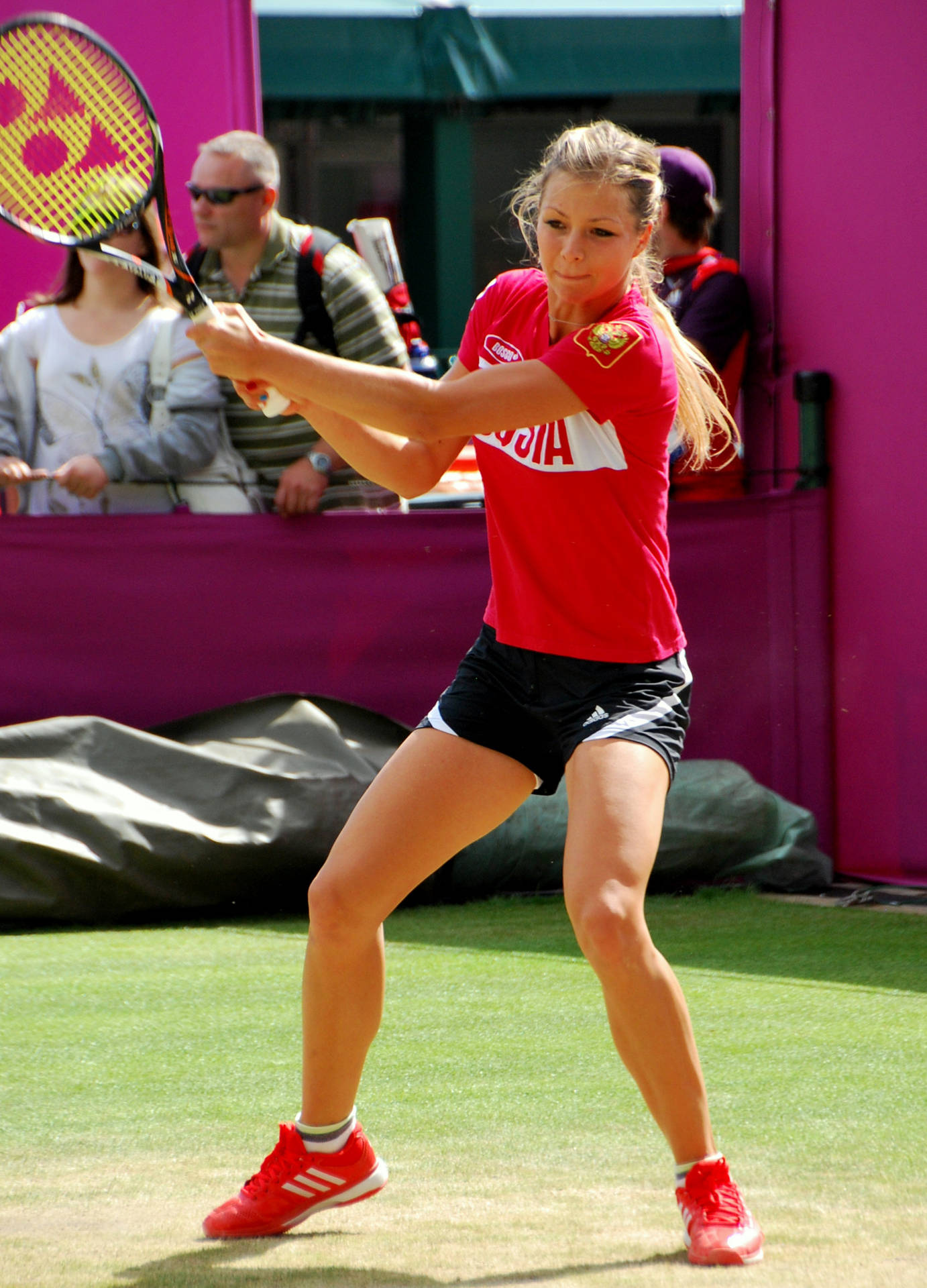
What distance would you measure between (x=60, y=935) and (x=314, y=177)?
29.5 ft

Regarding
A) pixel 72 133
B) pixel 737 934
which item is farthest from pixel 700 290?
pixel 72 133

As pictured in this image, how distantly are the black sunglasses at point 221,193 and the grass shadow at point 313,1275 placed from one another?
148 inches

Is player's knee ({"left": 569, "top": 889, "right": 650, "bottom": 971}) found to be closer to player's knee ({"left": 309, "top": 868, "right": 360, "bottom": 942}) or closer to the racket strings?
player's knee ({"left": 309, "top": 868, "right": 360, "bottom": 942})

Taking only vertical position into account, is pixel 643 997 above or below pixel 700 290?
below

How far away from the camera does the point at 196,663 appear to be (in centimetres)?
579

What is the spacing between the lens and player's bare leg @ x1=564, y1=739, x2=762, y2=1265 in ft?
8.50

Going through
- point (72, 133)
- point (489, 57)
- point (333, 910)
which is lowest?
point (333, 910)

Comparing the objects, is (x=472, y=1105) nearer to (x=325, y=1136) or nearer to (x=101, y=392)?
(x=325, y=1136)

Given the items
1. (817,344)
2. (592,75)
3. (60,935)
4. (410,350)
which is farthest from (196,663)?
(592,75)

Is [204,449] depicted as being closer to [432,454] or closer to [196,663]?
[196,663]

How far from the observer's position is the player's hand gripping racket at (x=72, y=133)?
2961 mm

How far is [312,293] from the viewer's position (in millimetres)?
5598

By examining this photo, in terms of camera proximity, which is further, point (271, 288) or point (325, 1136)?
point (271, 288)

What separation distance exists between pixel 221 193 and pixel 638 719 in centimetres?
333
